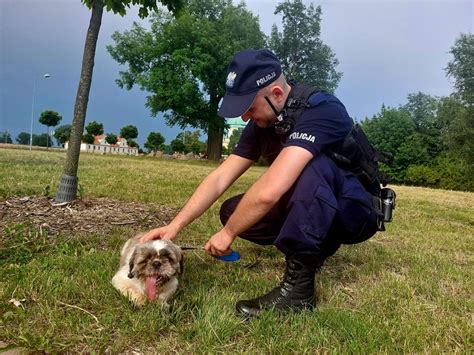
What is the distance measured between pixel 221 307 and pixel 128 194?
469 centimetres

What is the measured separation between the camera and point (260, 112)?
2.91 metres

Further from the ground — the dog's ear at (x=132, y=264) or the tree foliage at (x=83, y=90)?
the tree foliage at (x=83, y=90)

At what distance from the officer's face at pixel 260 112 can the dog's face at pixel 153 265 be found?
992mm

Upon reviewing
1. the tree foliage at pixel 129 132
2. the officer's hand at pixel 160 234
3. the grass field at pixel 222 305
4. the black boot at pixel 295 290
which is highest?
the tree foliage at pixel 129 132

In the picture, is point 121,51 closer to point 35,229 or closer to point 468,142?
point 468,142

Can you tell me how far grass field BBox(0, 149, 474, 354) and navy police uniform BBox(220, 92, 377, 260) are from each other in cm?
48

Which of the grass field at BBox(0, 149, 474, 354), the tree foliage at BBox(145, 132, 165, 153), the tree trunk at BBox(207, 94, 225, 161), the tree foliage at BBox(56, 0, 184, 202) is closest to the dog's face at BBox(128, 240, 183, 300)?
the grass field at BBox(0, 149, 474, 354)

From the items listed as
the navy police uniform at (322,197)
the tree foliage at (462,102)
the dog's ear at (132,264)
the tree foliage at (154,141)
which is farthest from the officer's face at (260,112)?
the tree foliage at (154,141)

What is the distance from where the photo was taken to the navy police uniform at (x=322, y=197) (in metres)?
2.71

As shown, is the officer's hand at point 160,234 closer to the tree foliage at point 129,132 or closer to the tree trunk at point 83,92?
the tree trunk at point 83,92

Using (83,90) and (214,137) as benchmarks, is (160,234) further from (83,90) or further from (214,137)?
(214,137)

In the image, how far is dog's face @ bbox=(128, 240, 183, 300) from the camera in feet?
8.78

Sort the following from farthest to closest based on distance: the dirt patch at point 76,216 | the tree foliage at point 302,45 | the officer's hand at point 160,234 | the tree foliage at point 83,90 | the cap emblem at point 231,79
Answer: the tree foliage at point 302,45
the tree foliage at point 83,90
the dirt patch at point 76,216
the officer's hand at point 160,234
the cap emblem at point 231,79

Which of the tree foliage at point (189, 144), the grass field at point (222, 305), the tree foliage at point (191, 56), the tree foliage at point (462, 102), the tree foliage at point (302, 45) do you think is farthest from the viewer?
the tree foliage at point (189, 144)
